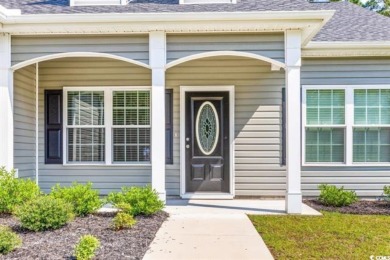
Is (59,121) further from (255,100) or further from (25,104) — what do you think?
(255,100)

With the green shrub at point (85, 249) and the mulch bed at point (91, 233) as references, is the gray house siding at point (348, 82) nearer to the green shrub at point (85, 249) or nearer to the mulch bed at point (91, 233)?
the mulch bed at point (91, 233)

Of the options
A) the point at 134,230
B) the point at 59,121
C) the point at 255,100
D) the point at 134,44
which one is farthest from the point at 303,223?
the point at 59,121

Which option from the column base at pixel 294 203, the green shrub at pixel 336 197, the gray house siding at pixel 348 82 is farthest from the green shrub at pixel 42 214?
the gray house siding at pixel 348 82

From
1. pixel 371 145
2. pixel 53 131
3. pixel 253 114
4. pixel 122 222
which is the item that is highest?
pixel 253 114

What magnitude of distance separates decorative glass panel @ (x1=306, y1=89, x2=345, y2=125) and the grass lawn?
84.5 inches

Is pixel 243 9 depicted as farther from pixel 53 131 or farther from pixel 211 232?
pixel 53 131

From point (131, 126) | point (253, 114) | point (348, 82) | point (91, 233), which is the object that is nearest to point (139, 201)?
point (91, 233)

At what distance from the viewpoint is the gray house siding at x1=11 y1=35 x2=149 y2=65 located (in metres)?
6.00

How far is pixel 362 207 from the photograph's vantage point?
254 inches

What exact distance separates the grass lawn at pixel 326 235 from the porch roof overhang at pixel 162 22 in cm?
281

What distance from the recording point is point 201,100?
7477 mm

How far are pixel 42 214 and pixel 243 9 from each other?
4014 mm

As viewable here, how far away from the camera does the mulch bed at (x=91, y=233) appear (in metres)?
3.72

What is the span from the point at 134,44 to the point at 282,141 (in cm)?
332
